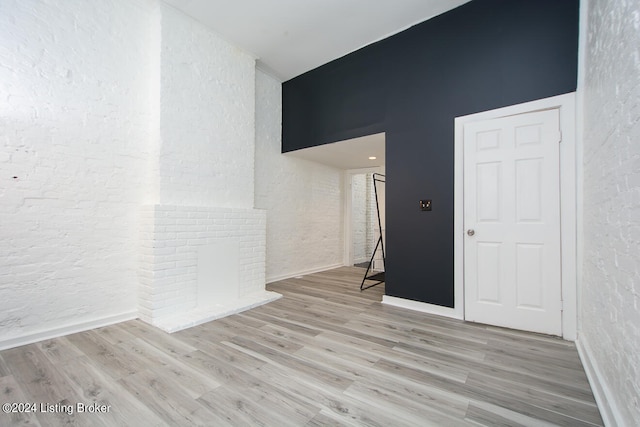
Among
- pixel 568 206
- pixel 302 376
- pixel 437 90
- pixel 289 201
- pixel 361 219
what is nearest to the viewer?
pixel 302 376

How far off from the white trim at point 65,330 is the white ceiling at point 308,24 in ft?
10.7

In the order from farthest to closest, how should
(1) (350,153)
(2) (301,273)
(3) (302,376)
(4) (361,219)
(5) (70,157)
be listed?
(4) (361,219)
(2) (301,273)
(1) (350,153)
(5) (70,157)
(3) (302,376)

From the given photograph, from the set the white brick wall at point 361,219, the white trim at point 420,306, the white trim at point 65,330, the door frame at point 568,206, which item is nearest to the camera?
the white trim at point 65,330

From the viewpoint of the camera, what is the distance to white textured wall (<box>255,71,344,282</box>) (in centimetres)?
445

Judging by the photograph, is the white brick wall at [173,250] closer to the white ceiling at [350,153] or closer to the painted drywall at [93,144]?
the painted drywall at [93,144]

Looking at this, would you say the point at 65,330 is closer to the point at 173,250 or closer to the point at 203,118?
the point at 173,250

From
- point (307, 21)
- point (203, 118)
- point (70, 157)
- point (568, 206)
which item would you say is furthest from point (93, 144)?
point (568, 206)

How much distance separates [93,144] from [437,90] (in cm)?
353

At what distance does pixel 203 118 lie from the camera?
3.30 metres

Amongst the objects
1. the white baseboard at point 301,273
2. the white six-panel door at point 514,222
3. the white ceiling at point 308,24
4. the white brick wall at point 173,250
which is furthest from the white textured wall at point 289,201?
the white six-panel door at point 514,222

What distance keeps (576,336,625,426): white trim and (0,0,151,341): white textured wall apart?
12.0ft

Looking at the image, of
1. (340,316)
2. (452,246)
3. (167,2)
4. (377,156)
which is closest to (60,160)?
(167,2)

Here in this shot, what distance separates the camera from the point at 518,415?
4.74 feet

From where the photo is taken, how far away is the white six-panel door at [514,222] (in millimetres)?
2432
